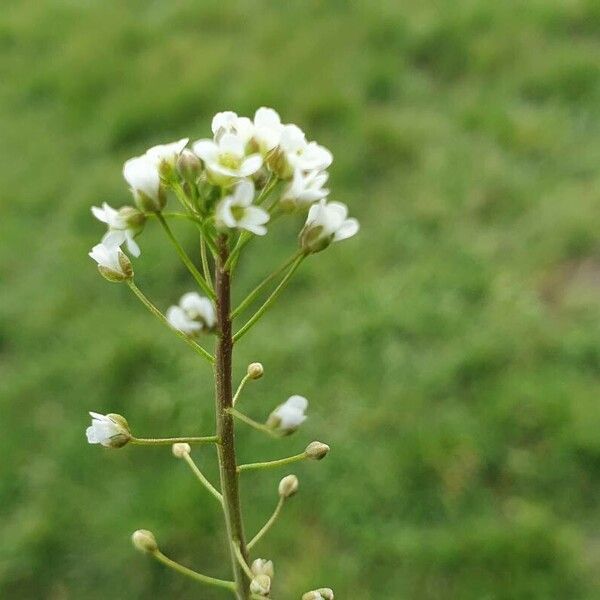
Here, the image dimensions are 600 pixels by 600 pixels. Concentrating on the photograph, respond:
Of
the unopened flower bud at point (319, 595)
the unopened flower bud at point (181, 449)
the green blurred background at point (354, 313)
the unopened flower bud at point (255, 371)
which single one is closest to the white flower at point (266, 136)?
the unopened flower bud at point (255, 371)

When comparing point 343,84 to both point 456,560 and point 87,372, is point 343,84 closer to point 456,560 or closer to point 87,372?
point 87,372

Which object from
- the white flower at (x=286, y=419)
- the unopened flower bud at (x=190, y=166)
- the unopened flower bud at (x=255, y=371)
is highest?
the unopened flower bud at (x=190, y=166)

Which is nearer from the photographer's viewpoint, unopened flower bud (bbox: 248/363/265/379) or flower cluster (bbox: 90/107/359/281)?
flower cluster (bbox: 90/107/359/281)

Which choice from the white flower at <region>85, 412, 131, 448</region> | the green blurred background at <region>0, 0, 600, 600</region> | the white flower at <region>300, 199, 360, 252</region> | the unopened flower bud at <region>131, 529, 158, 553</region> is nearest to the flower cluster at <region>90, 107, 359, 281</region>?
the white flower at <region>300, 199, 360, 252</region>

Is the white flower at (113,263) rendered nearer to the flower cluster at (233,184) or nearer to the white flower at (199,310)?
the flower cluster at (233,184)

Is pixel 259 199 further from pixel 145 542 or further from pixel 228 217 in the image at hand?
pixel 145 542

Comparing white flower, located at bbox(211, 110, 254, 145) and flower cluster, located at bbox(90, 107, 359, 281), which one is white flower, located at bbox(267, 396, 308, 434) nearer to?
flower cluster, located at bbox(90, 107, 359, 281)
